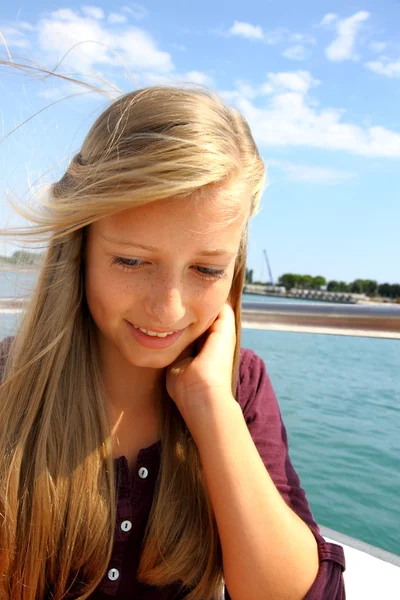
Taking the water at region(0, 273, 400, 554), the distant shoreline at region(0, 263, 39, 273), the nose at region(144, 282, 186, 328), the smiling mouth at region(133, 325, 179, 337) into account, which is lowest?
the water at region(0, 273, 400, 554)

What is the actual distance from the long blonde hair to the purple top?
31mm

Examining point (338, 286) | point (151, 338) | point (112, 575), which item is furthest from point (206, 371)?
point (338, 286)

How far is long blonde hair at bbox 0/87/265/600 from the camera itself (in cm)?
125

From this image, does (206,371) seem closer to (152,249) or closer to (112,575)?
(152,249)

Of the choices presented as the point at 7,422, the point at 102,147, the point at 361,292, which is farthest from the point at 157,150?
the point at 361,292

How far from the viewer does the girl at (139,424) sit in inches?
48.4

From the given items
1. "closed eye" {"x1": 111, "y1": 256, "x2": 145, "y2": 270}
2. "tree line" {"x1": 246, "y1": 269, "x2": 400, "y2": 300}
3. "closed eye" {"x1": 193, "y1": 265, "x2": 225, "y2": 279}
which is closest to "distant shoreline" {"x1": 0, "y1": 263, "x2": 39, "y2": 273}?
"closed eye" {"x1": 111, "y1": 256, "x2": 145, "y2": 270}

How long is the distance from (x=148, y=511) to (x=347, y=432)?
5.07m

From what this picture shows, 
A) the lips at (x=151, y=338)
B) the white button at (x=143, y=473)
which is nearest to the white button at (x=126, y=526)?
the white button at (x=143, y=473)

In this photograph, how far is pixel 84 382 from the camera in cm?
143

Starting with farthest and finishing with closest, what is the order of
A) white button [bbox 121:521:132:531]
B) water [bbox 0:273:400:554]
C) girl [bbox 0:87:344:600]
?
water [bbox 0:273:400:554] < white button [bbox 121:521:132:531] < girl [bbox 0:87:344:600]

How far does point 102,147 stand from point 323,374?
28.9 ft

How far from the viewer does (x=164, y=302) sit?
126 centimetres

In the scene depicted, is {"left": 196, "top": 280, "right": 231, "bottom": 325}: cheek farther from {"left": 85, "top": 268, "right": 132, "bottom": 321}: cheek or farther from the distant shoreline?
the distant shoreline
